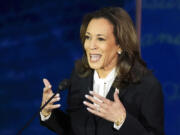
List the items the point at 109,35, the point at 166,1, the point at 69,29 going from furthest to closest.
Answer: the point at 69,29
the point at 166,1
the point at 109,35

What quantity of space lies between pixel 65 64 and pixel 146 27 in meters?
0.69

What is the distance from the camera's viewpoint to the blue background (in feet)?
7.95

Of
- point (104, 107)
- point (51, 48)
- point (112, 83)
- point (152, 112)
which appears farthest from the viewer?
point (51, 48)

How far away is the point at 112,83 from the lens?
1.62 m

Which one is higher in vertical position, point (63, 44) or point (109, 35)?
point (109, 35)

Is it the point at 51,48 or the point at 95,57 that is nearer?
the point at 95,57

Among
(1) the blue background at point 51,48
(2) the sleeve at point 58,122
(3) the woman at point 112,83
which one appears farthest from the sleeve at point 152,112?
(1) the blue background at point 51,48

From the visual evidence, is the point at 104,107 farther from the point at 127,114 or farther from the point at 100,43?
the point at 100,43

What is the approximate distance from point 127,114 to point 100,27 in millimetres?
425

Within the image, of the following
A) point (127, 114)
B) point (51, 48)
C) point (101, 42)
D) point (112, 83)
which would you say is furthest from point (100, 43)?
point (51, 48)

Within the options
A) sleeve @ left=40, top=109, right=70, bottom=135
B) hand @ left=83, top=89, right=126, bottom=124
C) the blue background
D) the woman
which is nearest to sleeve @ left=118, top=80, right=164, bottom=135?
the woman

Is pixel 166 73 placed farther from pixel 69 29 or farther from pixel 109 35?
pixel 109 35

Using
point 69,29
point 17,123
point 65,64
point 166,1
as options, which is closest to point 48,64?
point 65,64

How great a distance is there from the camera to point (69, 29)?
264cm
